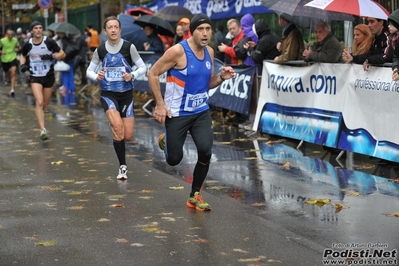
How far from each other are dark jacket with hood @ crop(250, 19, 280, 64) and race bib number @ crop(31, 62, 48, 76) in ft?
11.9

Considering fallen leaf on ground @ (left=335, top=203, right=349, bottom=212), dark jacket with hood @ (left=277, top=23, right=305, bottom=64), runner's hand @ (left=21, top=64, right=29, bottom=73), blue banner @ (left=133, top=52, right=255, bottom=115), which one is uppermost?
dark jacket with hood @ (left=277, top=23, right=305, bottom=64)

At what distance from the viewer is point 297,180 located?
10.6 metres

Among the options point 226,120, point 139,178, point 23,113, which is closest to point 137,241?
point 139,178

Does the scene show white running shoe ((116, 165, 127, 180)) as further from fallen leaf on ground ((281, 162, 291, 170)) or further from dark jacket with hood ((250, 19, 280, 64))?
dark jacket with hood ((250, 19, 280, 64))

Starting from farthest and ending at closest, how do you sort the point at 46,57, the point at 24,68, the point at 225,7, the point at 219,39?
the point at 225,7 → the point at 219,39 → the point at 24,68 → the point at 46,57

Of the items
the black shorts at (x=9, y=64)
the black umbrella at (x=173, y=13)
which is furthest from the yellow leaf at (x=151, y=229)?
the black shorts at (x=9, y=64)

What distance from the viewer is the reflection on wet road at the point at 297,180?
8141 millimetres

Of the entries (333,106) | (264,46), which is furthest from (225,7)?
(333,106)

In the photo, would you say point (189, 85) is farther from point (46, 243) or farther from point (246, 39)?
point (246, 39)

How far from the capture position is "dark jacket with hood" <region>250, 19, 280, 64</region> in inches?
608

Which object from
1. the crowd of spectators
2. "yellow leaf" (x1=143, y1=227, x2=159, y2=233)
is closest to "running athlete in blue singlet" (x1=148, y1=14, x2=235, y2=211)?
"yellow leaf" (x1=143, y1=227, x2=159, y2=233)

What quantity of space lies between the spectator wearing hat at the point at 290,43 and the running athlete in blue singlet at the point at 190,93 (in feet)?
18.7

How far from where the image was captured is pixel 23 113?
67.9ft

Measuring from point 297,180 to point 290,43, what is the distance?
4.47 metres
